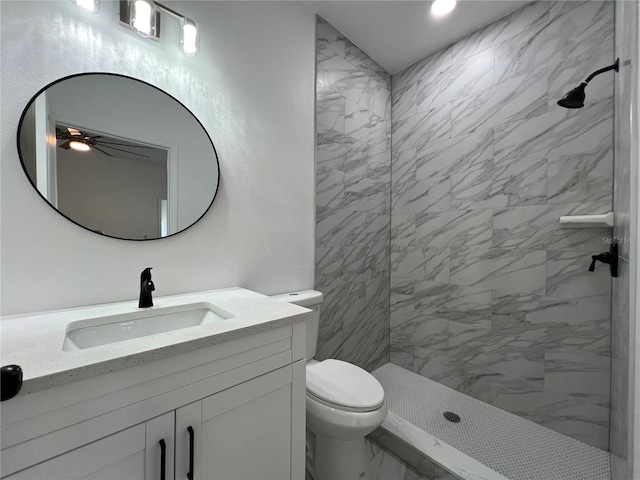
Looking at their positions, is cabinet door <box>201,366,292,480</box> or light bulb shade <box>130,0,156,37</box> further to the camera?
light bulb shade <box>130,0,156,37</box>

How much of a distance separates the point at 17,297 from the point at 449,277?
2.25 m

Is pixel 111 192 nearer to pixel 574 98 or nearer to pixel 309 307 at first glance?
pixel 309 307

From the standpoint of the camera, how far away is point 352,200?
1.93 meters

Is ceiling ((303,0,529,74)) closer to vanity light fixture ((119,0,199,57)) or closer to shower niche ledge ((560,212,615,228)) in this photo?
vanity light fixture ((119,0,199,57))

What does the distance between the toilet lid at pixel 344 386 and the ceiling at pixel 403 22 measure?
2.18 m

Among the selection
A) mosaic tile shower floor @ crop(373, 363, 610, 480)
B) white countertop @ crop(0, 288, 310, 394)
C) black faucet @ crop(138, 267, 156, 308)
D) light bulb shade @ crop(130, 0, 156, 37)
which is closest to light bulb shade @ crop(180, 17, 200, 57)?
light bulb shade @ crop(130, 0, 156, 37)

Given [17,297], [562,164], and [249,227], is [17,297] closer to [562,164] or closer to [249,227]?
[249,227]

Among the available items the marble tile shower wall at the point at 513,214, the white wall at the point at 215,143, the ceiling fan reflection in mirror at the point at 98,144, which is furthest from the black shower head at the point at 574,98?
the ceiling fan reflection in mirror at the point at 98,144

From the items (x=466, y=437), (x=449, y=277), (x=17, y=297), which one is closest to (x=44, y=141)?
(x=17, y=297)

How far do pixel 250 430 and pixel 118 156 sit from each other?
1157 mm

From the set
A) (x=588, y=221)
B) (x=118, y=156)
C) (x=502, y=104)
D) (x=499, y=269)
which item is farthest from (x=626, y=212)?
(x=118, y=156)

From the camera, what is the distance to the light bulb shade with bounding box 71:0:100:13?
88cm

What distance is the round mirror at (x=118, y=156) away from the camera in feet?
2.97

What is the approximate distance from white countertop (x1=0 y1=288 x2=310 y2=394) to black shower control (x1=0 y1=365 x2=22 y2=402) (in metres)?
0.03
